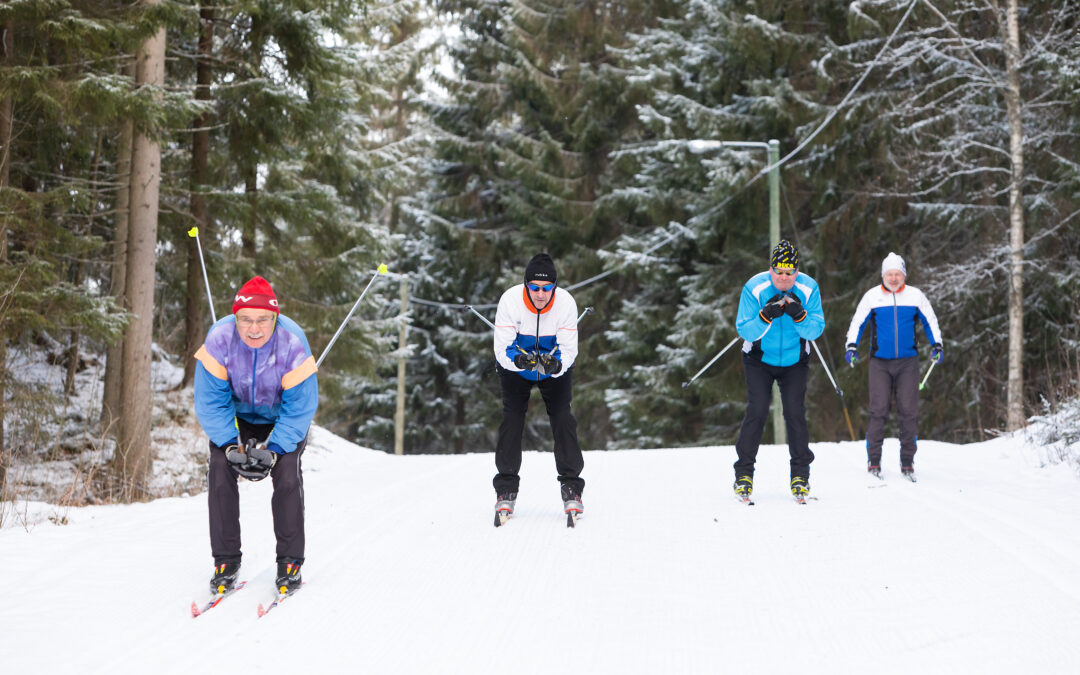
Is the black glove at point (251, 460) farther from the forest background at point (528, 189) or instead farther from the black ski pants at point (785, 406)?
A: the forest background at point (528, 189)

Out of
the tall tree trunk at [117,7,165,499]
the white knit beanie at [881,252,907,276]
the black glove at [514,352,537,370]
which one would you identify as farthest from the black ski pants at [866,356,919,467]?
the tall tree trunk at [117,7,165,499]

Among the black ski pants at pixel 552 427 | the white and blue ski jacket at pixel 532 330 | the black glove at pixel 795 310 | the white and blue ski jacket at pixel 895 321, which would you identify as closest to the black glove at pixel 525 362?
the white and blue ski jacket at pixel 532 330

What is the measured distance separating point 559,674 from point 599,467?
660 cm

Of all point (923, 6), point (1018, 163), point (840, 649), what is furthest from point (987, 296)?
point (840, 649)

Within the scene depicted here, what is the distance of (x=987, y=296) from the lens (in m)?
18.9

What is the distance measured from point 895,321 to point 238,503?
20.5 ft

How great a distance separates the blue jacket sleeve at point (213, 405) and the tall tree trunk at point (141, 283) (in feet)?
22.5

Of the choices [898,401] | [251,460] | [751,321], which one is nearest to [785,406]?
[751,321]

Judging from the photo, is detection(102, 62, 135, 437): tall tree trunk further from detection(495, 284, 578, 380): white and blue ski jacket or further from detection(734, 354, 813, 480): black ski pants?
detection(734, 354, 813, 480): black ski pants

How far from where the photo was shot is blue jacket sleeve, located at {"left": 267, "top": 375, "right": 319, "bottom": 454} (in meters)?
5.16

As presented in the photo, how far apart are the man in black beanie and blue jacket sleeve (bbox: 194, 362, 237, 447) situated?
2.14 metres

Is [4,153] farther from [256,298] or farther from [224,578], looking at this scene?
[224,578]

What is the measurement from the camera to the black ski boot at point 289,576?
5239 millimetres

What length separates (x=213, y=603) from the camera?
510 centimetres
